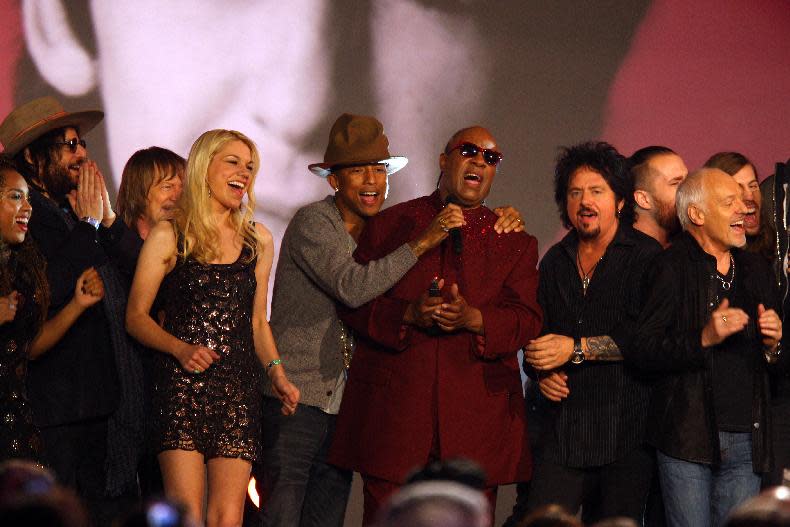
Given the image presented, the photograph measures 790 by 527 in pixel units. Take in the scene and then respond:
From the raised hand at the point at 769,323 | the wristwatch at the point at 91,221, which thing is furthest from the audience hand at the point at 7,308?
the raised hand at the point at 769,323

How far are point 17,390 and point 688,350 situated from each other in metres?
2.11

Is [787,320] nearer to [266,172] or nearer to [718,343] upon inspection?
[718,343]

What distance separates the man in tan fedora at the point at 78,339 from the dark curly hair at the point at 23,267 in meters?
0.22

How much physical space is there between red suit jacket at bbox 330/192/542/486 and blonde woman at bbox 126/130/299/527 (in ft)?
0.94

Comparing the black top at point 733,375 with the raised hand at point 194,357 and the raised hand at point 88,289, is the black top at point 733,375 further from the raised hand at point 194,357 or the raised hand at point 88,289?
the raised hand at point 88,289

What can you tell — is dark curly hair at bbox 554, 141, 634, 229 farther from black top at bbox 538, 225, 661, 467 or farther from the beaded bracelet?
the beaded bracelet

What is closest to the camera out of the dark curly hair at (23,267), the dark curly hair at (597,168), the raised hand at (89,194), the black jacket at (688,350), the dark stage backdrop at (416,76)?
the dark curly hair at (23,267)

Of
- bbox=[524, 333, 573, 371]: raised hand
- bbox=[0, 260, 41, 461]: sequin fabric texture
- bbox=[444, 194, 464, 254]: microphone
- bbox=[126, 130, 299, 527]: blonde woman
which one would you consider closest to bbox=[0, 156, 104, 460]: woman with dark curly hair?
bbox=[0, 260, 41, 461]: sequin fabric texture

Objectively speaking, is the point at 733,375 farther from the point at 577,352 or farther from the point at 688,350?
the point at 577,352

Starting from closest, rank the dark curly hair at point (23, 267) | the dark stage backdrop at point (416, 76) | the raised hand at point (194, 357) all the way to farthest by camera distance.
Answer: the dark curly hair at point (23, 267) < the raised hand at point (194, 357) < the dark stage backdrop at point (416, 76)

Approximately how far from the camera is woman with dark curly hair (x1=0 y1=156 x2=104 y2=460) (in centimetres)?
341

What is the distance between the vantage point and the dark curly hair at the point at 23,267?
3.53 metres

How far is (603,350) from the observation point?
155 inches

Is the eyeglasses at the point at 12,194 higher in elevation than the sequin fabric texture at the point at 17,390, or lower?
higher
